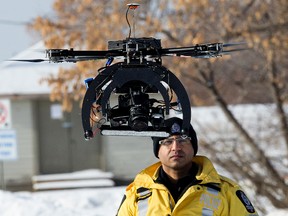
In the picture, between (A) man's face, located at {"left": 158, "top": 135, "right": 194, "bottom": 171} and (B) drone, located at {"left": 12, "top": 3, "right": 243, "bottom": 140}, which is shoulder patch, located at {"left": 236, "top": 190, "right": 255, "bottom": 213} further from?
(B) drone, located at {"left": 12, "top": 3, "right": 243, "bottom": 140}

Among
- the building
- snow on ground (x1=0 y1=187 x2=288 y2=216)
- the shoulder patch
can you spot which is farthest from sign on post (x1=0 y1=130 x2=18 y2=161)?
the shoulder patch

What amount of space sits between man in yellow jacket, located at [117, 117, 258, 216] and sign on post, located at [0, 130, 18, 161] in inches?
486

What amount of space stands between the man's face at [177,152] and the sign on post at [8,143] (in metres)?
12.4

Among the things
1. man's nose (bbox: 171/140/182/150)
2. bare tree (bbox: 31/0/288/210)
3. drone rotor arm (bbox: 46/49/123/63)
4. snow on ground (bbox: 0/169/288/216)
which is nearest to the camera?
drone rotor arm (bbox: 46/49/123/63)

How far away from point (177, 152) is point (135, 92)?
0.79m

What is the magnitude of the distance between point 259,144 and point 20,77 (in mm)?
8561

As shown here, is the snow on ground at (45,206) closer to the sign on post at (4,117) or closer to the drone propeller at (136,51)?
the sign on post at (4,117)

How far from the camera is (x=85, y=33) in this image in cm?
1431

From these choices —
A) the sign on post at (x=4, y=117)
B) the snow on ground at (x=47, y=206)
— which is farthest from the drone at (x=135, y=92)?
the sign on post at (x=4, y=117)

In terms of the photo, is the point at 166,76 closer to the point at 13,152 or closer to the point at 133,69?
the point at 133,69

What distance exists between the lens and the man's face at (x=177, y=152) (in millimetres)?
4340

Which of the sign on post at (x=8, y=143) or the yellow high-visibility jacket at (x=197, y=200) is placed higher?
the sign on post at (x=8, y=143)

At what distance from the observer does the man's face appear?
4.34 metres

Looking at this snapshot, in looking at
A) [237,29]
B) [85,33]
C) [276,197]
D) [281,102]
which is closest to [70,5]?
[85,33]
